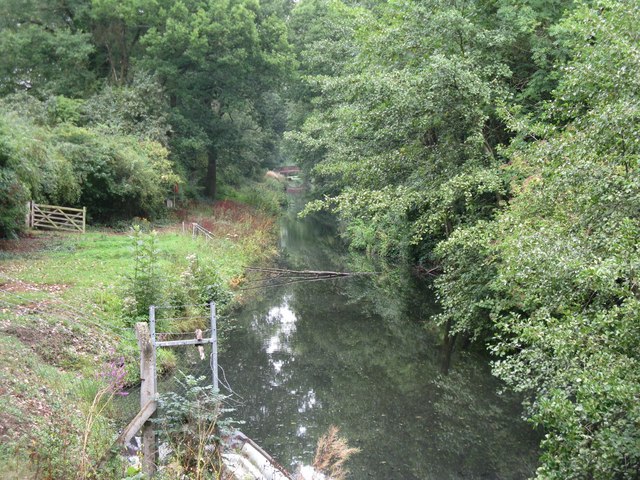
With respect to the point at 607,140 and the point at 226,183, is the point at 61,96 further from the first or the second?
the point at 607,140

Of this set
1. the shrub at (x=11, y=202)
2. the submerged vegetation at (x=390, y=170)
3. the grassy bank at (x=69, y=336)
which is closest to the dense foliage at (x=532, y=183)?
the submerged vegetation at (x=390, y=170)

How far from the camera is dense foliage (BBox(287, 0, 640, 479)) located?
577 centimetres

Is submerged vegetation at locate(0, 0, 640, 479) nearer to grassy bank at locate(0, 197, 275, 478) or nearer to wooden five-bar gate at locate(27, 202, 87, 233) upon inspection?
grassy bank at locate(0, 197, 275, 478)

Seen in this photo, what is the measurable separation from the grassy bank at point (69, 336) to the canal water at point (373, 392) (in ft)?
8.00

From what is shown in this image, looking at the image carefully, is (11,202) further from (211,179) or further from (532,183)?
(211,179)

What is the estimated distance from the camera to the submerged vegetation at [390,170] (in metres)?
6.15

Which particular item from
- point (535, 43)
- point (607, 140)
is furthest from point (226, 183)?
point (607, 140)

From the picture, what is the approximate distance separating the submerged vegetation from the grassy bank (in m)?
0.06

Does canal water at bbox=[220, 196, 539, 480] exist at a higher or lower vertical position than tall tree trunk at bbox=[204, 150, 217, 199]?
lower

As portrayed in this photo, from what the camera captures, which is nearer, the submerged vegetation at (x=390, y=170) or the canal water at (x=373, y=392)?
the submerged vegetation at (x=390, y=170)

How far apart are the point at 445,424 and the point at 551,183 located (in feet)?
17.5

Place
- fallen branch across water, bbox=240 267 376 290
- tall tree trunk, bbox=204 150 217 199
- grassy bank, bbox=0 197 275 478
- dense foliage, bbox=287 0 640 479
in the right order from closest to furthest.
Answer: dense foliage, bbox=287 0 640 479 < grassy bank, bbox=0 197 275 478 < fallen branch across water, bbox=240 267 376 290 < tall tree trunk, bbox=204 150 217 199

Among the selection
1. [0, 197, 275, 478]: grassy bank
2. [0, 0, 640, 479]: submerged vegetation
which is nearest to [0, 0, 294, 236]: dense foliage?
[0, 0, 640, 479]: submerged vegetation

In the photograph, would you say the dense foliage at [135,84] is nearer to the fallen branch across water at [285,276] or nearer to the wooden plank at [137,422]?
the fallen branch across water at [285,276]
